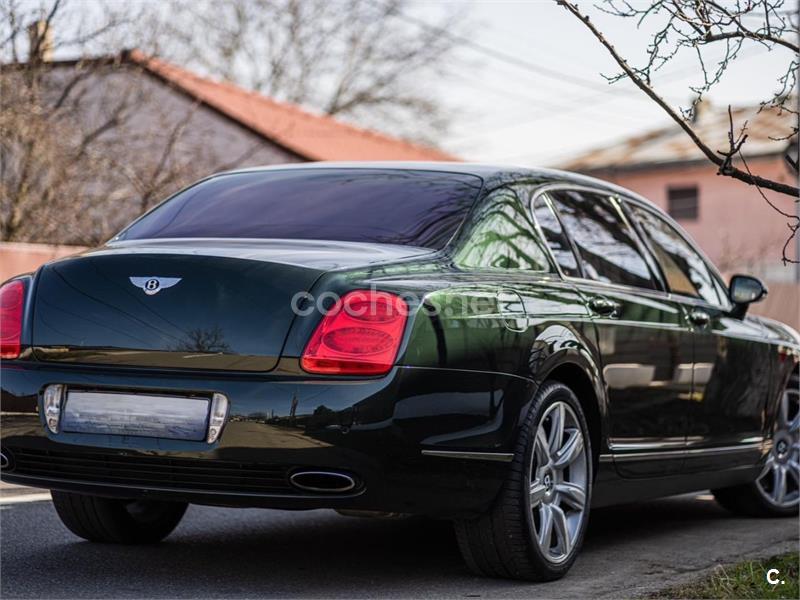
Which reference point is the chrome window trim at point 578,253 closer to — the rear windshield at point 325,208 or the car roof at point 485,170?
the car roof at point 485,170

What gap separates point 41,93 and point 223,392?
10.6 m

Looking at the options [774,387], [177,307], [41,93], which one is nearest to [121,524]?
[177,307]

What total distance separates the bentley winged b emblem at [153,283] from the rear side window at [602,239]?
1.92 m

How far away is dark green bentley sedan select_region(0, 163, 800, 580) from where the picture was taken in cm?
444

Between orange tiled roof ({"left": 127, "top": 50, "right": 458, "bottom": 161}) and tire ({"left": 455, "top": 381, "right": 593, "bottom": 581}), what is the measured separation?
23.1m

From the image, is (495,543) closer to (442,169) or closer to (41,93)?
(442,169)

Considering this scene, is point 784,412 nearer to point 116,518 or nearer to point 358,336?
point 116,518

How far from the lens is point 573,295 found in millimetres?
5480

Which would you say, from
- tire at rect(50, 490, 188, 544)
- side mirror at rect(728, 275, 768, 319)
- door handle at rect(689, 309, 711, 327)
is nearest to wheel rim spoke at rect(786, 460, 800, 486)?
side mirror at rect(728, 275, 768, 319)

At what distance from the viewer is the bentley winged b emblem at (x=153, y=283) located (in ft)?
15.1

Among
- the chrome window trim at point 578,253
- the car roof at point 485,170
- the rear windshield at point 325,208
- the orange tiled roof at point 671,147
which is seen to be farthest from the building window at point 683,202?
the rear windshield at point 325,208

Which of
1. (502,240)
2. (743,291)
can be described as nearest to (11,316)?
(502,240)

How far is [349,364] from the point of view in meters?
4.43

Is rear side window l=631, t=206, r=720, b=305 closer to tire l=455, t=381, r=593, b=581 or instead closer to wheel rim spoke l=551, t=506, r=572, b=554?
tire l=455, t=381, r=593, b=581
